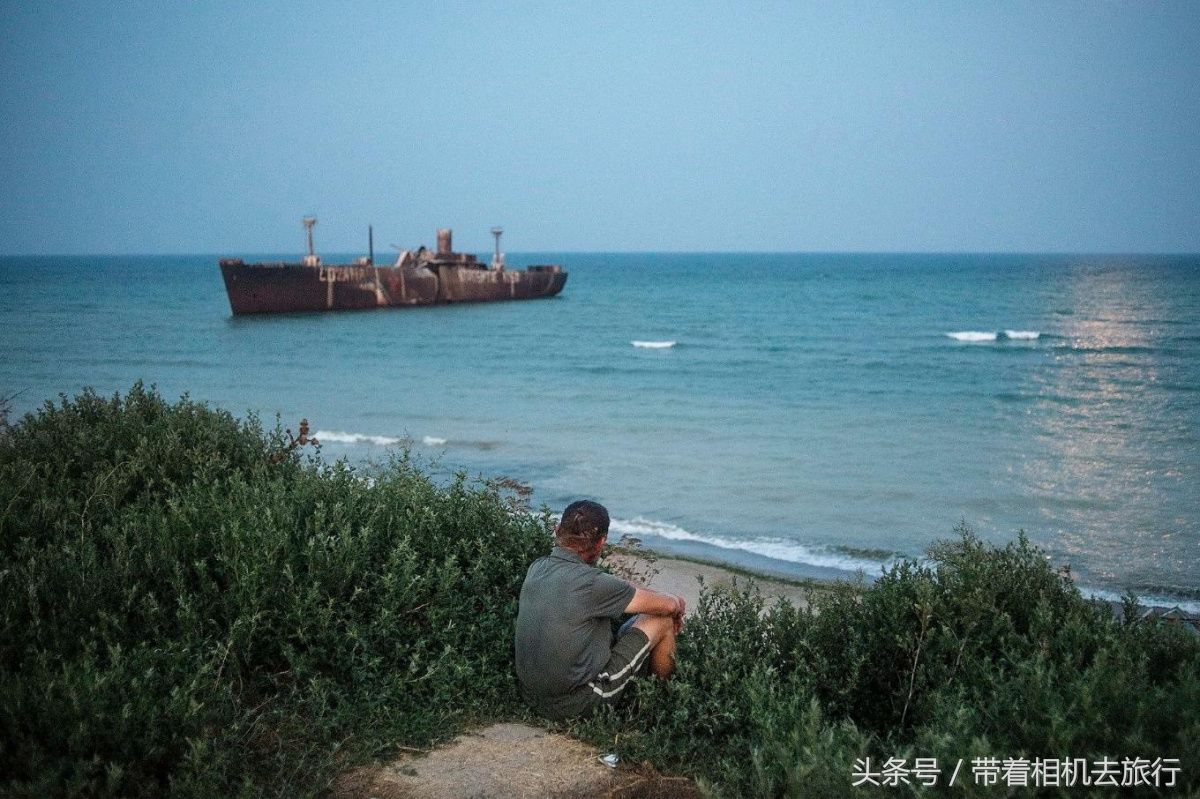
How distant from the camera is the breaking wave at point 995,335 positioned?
38.8 m

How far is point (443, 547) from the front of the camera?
5.64 m

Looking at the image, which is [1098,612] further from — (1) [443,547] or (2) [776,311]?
(2) [776,311]

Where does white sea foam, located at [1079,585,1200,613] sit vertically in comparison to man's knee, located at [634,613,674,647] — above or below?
below

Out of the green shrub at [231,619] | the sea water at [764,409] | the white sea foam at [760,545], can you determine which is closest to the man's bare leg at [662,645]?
the green shrub at [231,619]

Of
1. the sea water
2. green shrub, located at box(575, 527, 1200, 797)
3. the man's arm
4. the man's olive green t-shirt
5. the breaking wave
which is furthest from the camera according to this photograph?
the breaking wave

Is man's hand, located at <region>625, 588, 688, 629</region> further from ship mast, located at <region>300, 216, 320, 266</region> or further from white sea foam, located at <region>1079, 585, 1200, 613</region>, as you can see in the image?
ship mast, located at <region>300, 216, 320, 266</region>

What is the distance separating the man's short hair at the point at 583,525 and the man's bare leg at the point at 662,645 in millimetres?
548

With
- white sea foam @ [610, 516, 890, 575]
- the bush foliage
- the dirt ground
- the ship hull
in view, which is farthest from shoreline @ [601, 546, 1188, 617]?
the ship hull

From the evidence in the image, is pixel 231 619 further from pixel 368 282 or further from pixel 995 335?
pixel 368 282

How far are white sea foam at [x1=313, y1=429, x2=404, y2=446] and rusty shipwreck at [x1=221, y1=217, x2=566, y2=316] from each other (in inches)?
1212

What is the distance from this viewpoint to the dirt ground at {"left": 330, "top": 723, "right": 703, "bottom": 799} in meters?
4.06

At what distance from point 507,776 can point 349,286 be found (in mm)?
48737

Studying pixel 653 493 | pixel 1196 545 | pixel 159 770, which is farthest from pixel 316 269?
pixel 159 770

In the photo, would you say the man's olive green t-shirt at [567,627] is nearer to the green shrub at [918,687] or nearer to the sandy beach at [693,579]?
the green shrub at [918,687]
